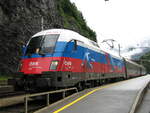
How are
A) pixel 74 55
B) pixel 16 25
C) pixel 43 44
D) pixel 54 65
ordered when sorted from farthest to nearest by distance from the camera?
pixel 16 25 → pixel 74 55 → pixel 43 44 → pixel 54 65

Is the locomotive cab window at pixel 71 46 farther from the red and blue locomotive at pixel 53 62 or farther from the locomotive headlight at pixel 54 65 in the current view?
the locomotive headlight at pixel 54 65

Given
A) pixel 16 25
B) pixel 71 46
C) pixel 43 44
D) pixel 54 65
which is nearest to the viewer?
pixel 54 65

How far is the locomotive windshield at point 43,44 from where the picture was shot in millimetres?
12336

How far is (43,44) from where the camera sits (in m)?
12.7

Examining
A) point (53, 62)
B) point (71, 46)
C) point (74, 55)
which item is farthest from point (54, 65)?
point (74, 55)

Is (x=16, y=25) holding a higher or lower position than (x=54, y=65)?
higher

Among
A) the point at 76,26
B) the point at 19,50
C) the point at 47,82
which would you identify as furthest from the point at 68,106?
the point at 76,26

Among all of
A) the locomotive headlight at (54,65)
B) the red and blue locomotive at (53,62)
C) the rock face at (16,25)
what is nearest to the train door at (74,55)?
the red and blue locomotive at (53,62)

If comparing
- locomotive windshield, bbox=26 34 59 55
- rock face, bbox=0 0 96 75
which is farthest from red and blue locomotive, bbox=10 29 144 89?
rock face, bbox=0 0 96 75

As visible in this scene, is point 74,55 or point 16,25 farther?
point 16,25

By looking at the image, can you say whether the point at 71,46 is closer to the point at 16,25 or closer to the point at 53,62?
the point at 53,62

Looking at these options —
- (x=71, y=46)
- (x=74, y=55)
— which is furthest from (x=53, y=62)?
(x=74, y=55)

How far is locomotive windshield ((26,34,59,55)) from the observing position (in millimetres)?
12336

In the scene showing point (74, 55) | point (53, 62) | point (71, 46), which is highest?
point (71, 46)
